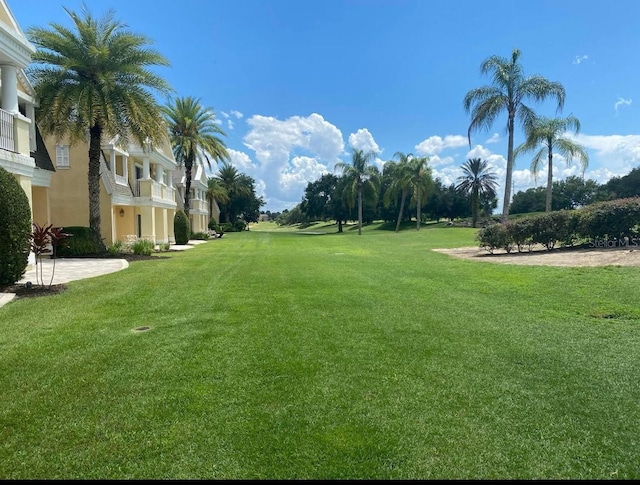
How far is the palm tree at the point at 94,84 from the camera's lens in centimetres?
1521

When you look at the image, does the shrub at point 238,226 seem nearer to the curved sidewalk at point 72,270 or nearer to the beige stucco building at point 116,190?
the beige stucco building at point 116,190

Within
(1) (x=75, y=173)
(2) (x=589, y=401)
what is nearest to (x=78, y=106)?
(1) (x=75, y=173)

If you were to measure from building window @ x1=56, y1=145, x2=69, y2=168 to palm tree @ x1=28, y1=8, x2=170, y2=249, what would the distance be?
305 centimetres

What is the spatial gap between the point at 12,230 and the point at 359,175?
149 feet

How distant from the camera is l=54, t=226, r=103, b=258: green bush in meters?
16.5

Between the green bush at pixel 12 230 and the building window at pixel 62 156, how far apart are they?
1204 centimetres

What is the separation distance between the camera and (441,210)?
69375mm

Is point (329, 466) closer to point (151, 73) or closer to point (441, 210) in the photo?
point (151, 73)

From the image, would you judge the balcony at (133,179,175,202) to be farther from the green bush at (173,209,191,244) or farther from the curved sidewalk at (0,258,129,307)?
the curved sidewalk at (0,258,129,307)

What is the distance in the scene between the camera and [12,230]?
27.7 feet

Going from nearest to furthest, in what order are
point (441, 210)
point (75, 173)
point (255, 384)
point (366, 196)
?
point (255, 384) → point (75, 173) → point (366, 196) → point (441, 210)

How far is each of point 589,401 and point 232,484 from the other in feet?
10.5

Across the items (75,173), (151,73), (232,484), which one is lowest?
(232,484)

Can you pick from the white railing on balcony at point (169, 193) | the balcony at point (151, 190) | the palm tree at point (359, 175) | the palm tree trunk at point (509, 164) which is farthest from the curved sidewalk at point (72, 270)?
the palm tree at point (359, 175)
